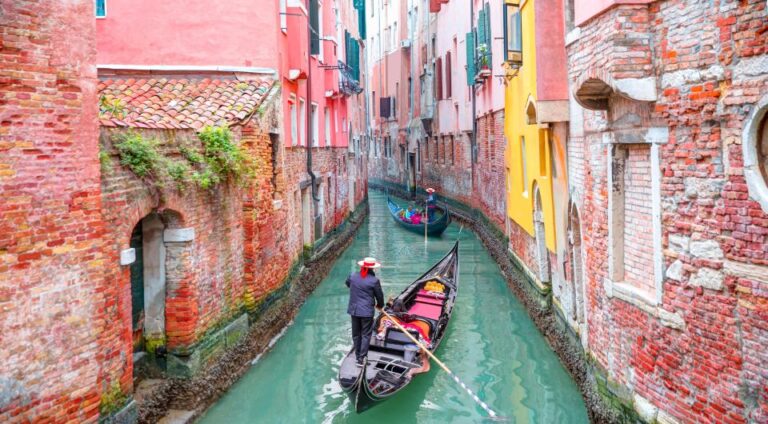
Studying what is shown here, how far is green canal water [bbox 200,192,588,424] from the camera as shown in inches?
293

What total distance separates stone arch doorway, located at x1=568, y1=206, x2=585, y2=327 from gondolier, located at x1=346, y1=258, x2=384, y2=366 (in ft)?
6.95

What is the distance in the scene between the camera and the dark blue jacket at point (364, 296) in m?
8.00

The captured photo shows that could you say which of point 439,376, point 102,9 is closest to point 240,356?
point 439,376

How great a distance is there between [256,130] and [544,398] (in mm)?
4651

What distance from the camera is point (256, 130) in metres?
9.34

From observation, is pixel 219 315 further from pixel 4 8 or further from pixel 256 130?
pixel 4 8

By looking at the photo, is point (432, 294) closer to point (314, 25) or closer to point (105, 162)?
point (314, 25)

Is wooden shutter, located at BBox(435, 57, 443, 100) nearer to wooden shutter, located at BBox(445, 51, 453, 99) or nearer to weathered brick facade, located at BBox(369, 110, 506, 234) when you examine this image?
wooden shutter, located at BBox(445, 51, 453, 99)

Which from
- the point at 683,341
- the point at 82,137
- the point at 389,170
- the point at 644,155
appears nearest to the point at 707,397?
the point at 683,341

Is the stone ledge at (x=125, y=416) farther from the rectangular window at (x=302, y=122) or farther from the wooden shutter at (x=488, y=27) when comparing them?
the wooden shutter at (x=488, y=27)

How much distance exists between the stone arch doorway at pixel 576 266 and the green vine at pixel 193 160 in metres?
3.76

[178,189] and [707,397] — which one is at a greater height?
[178,189]

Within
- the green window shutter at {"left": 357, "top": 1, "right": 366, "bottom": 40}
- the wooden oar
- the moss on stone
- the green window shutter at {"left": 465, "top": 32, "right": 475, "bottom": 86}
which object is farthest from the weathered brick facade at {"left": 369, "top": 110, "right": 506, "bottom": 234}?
the moss on stone

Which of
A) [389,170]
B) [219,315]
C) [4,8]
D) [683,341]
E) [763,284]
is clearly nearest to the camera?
[763,284]
